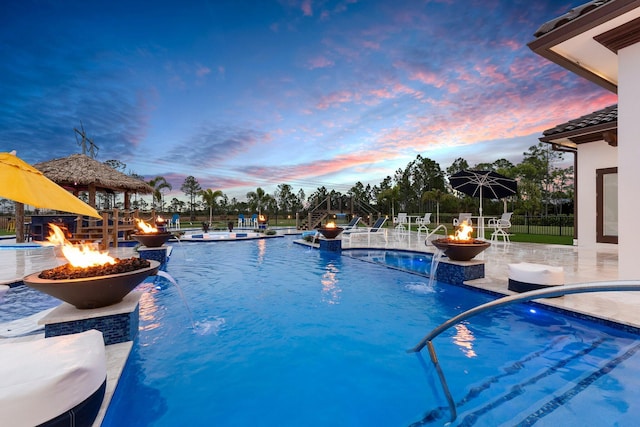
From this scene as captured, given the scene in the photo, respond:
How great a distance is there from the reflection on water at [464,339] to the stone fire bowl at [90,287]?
3859mm

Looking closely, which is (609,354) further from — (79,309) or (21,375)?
(79,309)

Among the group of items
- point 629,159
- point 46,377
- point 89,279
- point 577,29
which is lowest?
point 46,377

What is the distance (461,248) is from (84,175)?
16.5 m

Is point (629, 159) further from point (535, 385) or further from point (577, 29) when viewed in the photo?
point (535, 385)

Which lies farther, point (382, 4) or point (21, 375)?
point (382, 4)

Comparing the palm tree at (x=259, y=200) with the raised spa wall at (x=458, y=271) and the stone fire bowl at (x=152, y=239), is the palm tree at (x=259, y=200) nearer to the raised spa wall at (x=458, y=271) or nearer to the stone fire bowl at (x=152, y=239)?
the stone fire bowl at (x=152, y=239)

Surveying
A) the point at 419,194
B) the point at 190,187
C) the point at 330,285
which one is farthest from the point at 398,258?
the point at 190,187

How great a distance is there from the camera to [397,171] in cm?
5106

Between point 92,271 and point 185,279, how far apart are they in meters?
4.01

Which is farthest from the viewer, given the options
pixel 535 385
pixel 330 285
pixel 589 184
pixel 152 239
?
pixel 589 184

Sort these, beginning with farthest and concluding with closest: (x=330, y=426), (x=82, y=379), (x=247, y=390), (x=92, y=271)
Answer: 1. (x=92, y=271)
2. (x=247, y=390)
3. (x=330, y=426)
4. (x=82, y=379)

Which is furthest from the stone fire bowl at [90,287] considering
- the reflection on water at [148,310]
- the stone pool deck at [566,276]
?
the reflection on water at [148,310]

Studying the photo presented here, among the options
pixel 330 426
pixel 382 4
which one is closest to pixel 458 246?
pixel 330 426

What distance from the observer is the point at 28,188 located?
3.05 m
